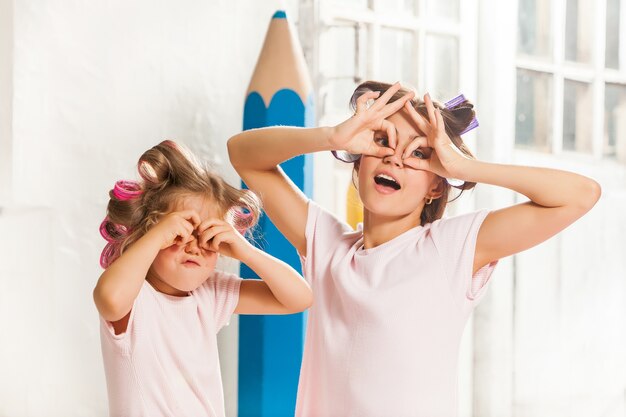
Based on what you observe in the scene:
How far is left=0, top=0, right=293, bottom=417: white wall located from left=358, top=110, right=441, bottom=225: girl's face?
2.25ft

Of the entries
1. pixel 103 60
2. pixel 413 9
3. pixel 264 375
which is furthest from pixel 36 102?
pixel 413 9

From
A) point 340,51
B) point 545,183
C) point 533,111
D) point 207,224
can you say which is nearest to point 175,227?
point 207,224

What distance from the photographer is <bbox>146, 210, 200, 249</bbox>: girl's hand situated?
0.90m

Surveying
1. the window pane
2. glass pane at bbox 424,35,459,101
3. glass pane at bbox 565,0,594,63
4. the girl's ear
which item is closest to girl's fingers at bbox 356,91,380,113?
the girl's ear

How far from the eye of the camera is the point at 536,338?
6.62 feet

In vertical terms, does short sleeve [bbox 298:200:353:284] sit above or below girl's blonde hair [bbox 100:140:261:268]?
below

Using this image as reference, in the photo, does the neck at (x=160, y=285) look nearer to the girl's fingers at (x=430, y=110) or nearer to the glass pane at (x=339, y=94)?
the girl's fingers at (x=430, y=110)

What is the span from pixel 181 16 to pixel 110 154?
0.29m

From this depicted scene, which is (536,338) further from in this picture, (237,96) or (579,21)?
(237,96)

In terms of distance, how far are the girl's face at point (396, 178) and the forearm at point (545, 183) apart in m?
0.07

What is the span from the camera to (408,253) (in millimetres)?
975

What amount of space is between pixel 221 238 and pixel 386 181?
0.19 metres

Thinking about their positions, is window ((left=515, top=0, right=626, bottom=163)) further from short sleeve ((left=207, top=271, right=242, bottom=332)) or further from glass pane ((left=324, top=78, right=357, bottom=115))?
short sleeve ((left=207, top=271, right=242, bottom=332))

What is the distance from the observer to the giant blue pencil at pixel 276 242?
139 centimetres
